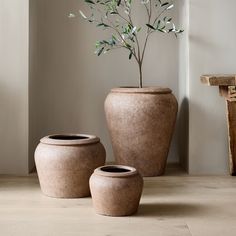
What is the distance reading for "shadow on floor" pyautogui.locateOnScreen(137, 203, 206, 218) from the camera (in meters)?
2.11

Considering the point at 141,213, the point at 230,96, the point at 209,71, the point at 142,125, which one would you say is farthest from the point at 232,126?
the point at 141,213

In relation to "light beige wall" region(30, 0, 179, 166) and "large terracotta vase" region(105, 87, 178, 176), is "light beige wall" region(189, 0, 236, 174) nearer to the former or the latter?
"large terracotta vase" region(105, 87, 178, 176)

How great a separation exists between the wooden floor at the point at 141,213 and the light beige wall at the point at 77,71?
2.14 ft

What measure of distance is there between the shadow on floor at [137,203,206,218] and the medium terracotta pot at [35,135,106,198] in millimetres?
313

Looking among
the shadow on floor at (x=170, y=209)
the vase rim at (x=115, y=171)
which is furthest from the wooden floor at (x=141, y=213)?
the vase rim at (x=115, y=171)

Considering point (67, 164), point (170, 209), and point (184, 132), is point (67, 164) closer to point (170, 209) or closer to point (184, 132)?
point (170, 209)

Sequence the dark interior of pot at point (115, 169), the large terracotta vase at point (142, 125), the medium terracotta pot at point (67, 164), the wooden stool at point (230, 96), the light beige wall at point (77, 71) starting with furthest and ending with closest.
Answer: the light beige wall at point (77, 71), the large terracotta vase at point (142, 125), the wooden stool at point (230, 96), the medium terracotta pot at point (67, 164), the dark interior of pot at point (115, 169)

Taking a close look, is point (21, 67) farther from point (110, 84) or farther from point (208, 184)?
point (208, 184)

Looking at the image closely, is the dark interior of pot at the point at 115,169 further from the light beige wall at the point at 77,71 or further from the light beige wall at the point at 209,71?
the light beige wall at the point at 77,71

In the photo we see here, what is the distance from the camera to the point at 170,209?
86.0 inches

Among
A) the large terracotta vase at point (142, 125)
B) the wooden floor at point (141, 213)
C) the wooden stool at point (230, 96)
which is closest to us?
the wooden floor at point (141, 213)

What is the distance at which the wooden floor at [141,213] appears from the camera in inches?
74.3

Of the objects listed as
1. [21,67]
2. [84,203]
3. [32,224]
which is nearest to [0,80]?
[21,67]

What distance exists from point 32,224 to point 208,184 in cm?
108
